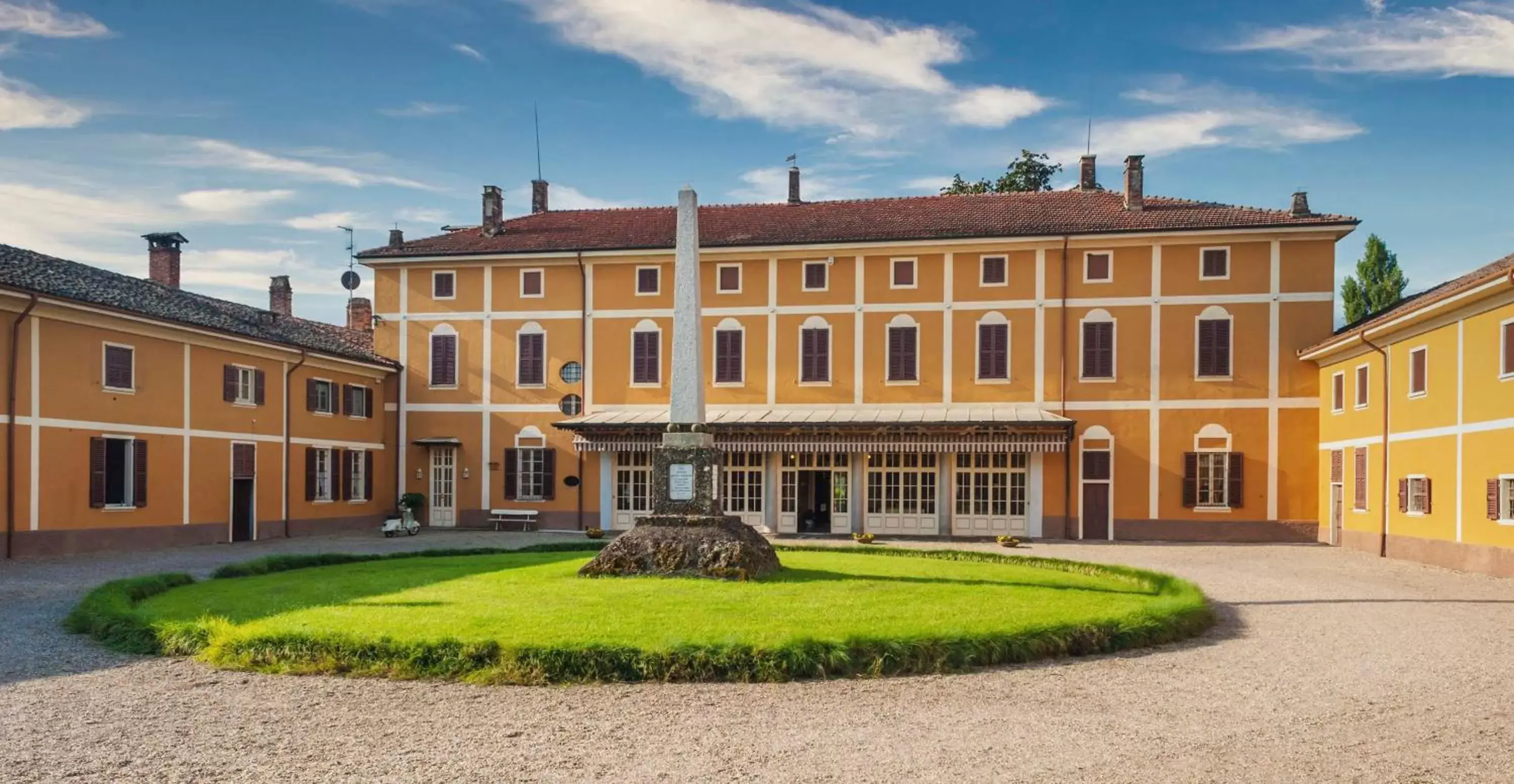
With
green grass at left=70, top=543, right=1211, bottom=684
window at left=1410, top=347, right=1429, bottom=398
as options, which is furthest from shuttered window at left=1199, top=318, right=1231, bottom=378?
green grass at left=70, top=543, right=1211, bottom=684

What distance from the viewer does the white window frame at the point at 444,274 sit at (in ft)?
108

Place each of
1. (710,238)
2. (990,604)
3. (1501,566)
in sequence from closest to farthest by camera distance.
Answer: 1. (990,604)
2. (1501,566)
3. (710,238)

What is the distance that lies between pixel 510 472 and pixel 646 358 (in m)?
4.93

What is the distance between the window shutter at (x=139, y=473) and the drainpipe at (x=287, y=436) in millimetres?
4768

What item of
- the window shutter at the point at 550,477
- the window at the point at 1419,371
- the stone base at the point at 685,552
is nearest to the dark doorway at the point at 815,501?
the window shutter at the point at 550,477

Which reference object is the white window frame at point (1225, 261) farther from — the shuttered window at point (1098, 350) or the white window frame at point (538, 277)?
the white window frame at point (538, 277)

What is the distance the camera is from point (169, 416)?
82.4ft

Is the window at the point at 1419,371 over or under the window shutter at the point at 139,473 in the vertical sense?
over

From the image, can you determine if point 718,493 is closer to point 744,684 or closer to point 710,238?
point 744,684

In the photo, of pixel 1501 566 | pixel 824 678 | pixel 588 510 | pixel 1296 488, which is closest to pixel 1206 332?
pixel 1296 488

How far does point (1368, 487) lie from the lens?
80.8 ft

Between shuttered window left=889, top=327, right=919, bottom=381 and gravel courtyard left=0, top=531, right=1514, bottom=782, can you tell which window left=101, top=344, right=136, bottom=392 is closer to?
gravel courtyard left=0, top=531, right=1514, bottom=782

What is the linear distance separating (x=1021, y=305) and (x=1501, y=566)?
13.2 m

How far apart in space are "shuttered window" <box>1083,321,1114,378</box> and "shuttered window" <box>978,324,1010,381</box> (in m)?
1.90
